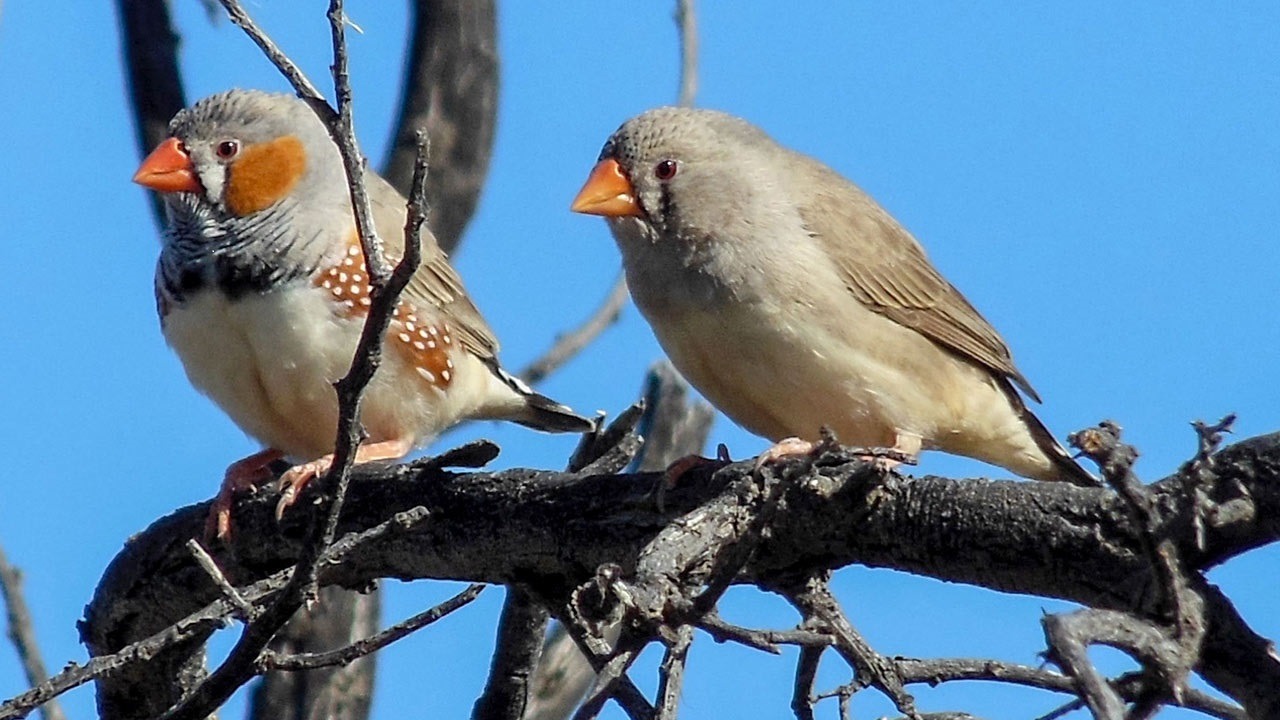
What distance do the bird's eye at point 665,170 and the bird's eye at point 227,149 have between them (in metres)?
1.29

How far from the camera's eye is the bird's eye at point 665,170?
4.75 m

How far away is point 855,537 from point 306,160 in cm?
256

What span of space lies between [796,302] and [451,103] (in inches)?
128

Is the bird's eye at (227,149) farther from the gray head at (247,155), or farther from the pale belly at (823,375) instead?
the pale belly at (823,375)

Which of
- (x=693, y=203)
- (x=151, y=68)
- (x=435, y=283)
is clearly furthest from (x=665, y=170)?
(x=151, y=68)

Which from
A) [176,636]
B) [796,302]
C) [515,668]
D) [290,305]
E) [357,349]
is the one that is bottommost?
[176,636]

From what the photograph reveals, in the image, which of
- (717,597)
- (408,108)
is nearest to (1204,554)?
(717,597)

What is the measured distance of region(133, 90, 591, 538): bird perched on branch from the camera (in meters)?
4.71

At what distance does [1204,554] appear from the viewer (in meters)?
2.77

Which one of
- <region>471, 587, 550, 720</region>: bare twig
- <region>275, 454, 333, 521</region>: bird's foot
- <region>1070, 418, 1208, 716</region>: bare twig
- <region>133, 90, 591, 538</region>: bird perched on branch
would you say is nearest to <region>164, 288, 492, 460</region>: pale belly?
<region>133, 90, 591, 538</region>: bird perched on branch

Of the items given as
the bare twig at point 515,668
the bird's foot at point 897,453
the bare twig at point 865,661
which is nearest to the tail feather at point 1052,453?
the bird's foot at point 897,453

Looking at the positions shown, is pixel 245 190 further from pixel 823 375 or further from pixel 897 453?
pixel 897 453

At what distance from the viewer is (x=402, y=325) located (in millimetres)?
5012

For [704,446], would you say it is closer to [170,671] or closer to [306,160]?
[306,160]
